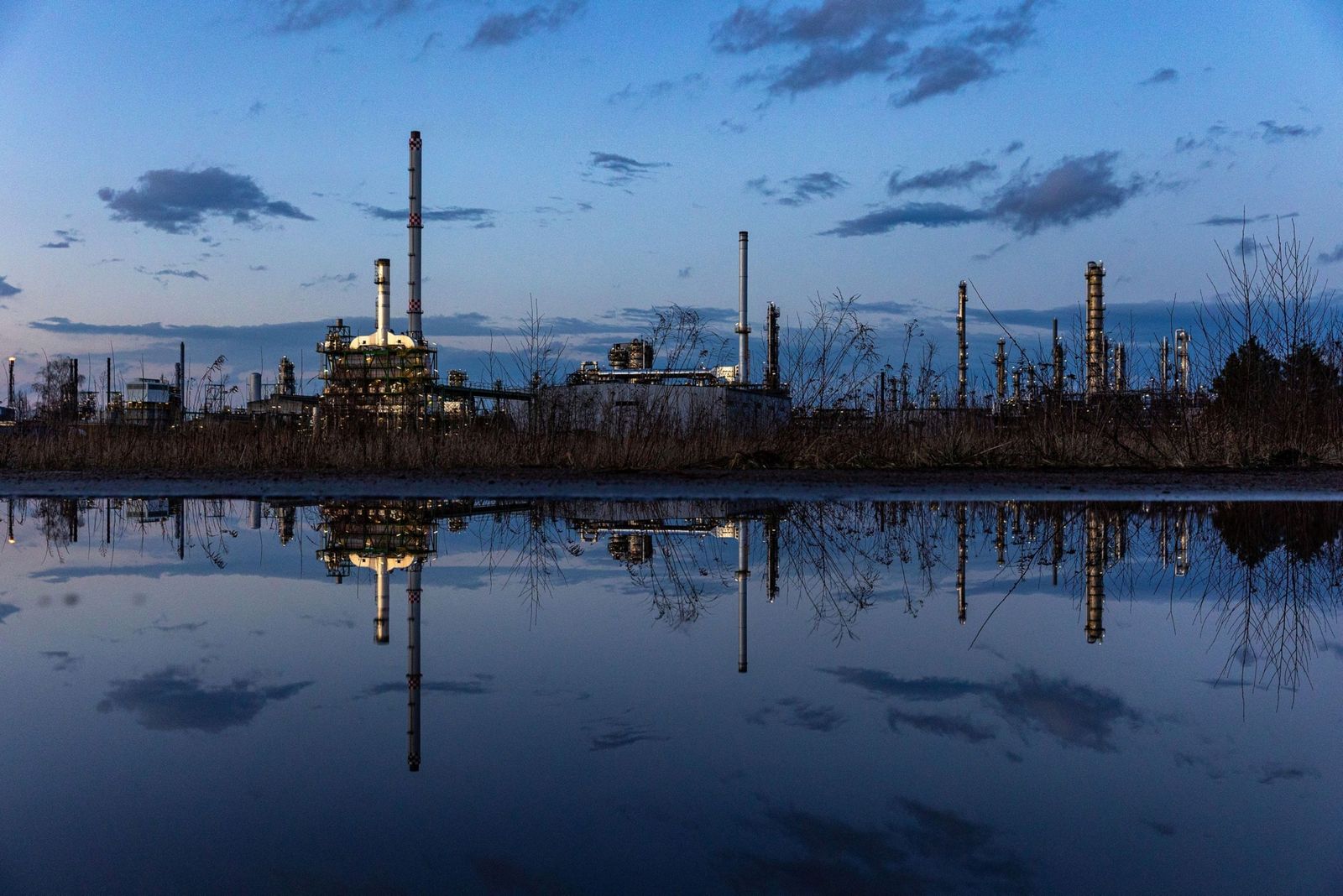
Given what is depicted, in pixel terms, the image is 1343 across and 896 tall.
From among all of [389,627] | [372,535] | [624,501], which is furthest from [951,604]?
[624,501]

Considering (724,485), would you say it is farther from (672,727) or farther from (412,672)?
(672,727)

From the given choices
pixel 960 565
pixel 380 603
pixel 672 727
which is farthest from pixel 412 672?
pixel 960 565

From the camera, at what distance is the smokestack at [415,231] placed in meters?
54.6

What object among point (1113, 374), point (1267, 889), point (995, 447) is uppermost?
point (1113, 374)

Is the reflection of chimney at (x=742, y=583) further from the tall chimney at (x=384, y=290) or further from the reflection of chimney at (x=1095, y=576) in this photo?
the tall chimney at (x=384, y=290)

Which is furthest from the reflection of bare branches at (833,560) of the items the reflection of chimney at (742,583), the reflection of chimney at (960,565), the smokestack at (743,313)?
the smokestack at (743,313)

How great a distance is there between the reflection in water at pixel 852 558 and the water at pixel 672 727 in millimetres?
29

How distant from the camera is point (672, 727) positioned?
257cm

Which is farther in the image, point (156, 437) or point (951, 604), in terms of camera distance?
point (156, 437)

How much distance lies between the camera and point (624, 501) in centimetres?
972

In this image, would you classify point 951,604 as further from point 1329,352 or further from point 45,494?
point 1329,352

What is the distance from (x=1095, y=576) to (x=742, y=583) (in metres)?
1.63

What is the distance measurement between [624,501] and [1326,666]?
6.85 metres

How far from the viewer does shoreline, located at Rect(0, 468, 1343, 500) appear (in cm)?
1002
